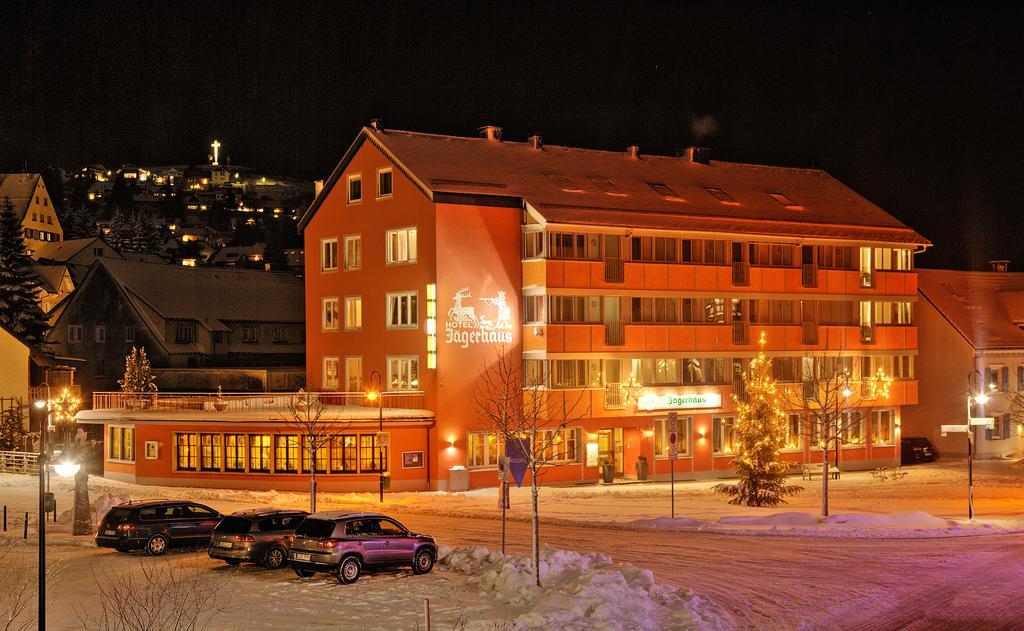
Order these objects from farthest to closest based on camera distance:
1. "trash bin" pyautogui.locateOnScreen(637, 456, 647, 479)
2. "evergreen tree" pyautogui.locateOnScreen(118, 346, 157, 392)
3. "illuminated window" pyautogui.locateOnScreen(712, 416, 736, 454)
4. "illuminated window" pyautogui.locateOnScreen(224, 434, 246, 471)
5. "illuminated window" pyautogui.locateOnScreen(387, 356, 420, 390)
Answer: "evergreen tree" pyautogui.locateOnScreen(118, 346, 157, 392) → "illuminated window" pyautogui.locateOnScreen(712, 416, 736, 454) → "trash bin" pyautogui.locateOnScreen(637, 456, 647, 479) → "illuminated window" pyautogui.locateOnScreen(387, 356, 420, 390) → "illuminated window" pyautogui.locateOnScreen(224, 434, 246, 471)

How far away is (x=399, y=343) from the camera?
51406mm

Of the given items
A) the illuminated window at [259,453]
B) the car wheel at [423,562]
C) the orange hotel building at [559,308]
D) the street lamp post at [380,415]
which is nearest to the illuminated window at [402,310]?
the orange hotel building at [559,308]

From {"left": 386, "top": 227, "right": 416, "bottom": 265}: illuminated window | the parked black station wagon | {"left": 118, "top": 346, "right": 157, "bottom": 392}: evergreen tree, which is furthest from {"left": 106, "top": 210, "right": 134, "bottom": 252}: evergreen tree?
the parked black station wagon

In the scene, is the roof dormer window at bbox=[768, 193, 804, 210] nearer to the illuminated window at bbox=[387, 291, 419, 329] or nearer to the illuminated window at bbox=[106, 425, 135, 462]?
the illuminated window at bbox=[387, 291, 419, 329]

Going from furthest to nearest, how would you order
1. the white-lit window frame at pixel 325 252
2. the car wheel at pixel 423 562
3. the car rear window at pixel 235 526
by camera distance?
the white-lit window frame at pixel 325 252 < the car rear window at pixel 235 526 < the car wheel at pixel 423 562

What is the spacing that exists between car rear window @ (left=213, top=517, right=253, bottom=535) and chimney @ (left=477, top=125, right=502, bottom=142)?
106 ft

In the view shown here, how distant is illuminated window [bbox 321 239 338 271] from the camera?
2207 inches

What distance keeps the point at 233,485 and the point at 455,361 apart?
10.9 m

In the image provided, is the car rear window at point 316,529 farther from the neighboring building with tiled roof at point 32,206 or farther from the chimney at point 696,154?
the neighboring building with tiled roof at point 32,206

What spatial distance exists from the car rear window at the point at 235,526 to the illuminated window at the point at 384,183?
25.2m

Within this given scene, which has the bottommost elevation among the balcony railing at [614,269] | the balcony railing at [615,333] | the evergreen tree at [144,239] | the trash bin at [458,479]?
the trash bin at [458,479]

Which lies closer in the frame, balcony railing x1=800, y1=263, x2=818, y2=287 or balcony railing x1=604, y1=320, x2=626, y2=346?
balcony railing x1=604, y1=320, x2=626, y2=346

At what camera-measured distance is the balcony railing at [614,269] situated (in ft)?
172

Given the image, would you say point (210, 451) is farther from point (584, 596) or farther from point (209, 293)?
point (209, 293)
